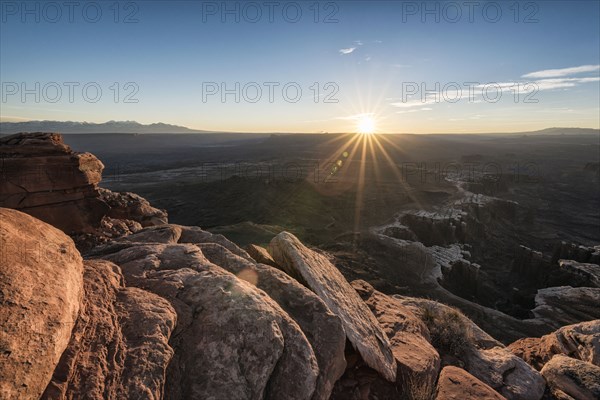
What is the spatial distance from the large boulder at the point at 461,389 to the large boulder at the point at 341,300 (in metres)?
0.75

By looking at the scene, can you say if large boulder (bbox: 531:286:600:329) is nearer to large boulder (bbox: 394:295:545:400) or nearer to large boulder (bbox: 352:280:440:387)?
large boulder (bbox: 394:295:545:400)

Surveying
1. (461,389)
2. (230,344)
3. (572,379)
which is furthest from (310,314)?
(572,379)

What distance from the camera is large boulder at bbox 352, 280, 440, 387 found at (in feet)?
17.2

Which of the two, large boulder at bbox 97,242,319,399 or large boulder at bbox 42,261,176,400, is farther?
large boulder at bbox 97,242,319,399

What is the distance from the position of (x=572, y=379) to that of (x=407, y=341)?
9.85ft

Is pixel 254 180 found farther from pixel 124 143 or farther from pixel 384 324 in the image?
pixel 124 143

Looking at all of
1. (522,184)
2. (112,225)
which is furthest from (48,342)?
(522,184)

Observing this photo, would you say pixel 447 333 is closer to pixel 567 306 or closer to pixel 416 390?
pixel 416 390

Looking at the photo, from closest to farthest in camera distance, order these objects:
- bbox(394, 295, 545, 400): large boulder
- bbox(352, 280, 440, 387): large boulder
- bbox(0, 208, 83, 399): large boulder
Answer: bbox(0, 208, 83, 399): large boulder → bbox(352, 280, 440, 387): large boulder → bbox(394, 295, 545, 400): large boulder

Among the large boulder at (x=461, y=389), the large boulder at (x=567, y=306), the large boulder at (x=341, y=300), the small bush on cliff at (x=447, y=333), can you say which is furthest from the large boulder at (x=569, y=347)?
the large boulder at (x=567, y=306)

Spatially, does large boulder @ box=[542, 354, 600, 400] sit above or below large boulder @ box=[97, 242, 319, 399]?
below

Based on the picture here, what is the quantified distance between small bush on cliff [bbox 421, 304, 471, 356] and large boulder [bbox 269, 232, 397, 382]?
85.4 inches

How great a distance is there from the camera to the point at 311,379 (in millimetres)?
3541

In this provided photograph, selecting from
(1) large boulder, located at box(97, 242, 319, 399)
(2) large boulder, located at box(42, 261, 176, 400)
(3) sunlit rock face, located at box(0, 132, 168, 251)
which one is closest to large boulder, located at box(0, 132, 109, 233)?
(3) sunlit rock face, located at box(0, 132, 168, 251)
